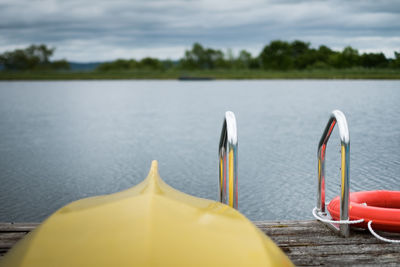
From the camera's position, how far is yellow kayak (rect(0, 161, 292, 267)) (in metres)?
1.14

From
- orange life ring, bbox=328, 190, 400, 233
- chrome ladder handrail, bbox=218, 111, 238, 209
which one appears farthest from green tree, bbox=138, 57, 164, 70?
orange life ring, bbox=328, 190, 400, 233

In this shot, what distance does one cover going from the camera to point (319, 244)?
261 cm

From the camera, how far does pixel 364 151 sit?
1020cm

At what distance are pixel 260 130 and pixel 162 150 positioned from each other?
4066 millimetres

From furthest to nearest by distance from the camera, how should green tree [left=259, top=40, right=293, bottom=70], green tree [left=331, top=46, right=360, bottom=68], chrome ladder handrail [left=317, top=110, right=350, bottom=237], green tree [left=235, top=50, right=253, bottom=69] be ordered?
green tree [left=235, top=50, right=253, bottom=69] → green tree [left=259, top=40, right=293, bottom=70] → green tree [left=331, top=46, right=360, bottom=68] → chrome ladder handrail [left=317, top=110, right=350, bottom=237]

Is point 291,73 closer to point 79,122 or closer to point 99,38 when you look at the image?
point 99,38

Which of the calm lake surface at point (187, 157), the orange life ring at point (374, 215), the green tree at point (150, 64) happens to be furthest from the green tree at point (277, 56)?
the orange life ring at point (374, 215)

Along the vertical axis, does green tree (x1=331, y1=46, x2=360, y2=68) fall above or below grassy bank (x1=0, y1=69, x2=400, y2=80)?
above

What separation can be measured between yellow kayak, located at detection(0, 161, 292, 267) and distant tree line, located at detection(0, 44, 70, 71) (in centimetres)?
5244

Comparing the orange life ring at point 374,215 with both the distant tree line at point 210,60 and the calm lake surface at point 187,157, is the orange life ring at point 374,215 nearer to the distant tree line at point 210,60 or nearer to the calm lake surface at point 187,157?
the calm lake surface at point 187,157

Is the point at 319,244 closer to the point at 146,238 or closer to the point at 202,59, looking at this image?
the point at 146,238

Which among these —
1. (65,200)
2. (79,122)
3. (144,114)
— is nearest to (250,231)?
(65,200)

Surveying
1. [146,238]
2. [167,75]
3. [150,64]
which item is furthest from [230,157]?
[150,64]

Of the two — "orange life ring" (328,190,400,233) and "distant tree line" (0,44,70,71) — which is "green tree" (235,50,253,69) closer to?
"distant tree line" (0,44,70,71)
